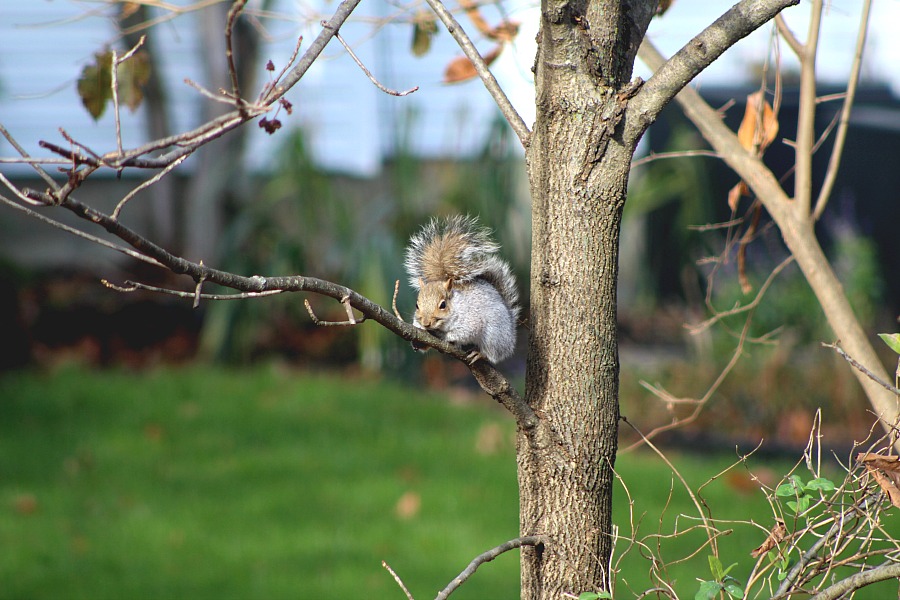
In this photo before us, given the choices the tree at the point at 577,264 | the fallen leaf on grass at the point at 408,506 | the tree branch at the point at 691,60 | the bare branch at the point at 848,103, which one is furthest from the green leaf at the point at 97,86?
the fallen leaf on grass at the point at 408,506

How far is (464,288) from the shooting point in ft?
6.05

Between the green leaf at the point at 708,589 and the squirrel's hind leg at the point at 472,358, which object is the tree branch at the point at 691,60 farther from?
the green leaf at the point at 708,589

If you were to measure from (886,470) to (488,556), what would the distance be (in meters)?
0.54

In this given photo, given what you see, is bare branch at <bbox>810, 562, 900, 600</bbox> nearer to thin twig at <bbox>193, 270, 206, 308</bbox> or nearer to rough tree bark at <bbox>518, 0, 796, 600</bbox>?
rough tree bark at <bbox>518, 0, 796, 600</bbox>

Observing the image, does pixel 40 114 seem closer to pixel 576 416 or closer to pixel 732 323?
pixel 732 323

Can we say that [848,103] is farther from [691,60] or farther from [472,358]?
[472,358]

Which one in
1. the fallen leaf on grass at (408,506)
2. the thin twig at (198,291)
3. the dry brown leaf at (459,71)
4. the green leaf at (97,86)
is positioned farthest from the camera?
the fallen leaf on grass at (408,506)

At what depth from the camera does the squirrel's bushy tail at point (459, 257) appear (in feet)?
5.82

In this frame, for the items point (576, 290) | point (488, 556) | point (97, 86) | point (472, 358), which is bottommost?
point (488, 556)

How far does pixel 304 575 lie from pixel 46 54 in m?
6.22

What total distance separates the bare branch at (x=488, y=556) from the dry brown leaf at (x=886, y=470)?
0.46m

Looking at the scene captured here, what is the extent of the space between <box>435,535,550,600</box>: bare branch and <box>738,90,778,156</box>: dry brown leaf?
958mm

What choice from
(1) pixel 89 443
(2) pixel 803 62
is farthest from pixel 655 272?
(2) pixel 803 62

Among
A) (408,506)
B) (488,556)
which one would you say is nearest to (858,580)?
(488,556)
